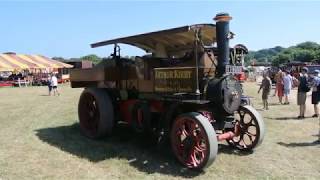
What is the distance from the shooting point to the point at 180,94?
6.96 meters

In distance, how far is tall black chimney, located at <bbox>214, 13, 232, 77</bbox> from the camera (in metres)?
6.87

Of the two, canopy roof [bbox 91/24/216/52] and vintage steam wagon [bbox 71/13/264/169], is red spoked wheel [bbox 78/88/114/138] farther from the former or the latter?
canopy roof [bbox 91/24/216/52]

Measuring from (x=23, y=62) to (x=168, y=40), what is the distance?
35.1 metres

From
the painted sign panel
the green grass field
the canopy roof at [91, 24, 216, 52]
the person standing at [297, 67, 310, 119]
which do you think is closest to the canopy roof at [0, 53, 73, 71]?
the person standing at [297, 67, 310, 119]

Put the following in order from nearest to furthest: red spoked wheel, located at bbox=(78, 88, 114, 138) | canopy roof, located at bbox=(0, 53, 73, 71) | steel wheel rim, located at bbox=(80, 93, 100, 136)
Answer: red spoked wheel, located at bbox=(78, 88, 114, 138), steel wheel rim, located at bbox=(80, 93, 100, 136), canopy roof, located at bbox=(0, 53, 73, 71)

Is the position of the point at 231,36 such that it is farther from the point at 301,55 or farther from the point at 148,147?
the point at 301,55

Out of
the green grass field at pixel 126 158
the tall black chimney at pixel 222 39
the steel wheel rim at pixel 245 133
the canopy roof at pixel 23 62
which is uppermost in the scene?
the canopy roof at pixel 23 62

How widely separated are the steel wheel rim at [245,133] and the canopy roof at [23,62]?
3130 centimetres

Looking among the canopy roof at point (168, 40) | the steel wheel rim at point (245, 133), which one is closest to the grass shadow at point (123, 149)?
the steel wheel rim at point (245, 133)

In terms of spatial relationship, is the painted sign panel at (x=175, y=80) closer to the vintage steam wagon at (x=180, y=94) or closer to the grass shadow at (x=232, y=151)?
the vintage steam wagon at (x=180, y=94)

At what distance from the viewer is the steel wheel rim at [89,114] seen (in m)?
9.09

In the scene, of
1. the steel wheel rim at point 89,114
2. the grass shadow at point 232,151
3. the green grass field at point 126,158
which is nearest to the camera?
the green grass field at point 126,158

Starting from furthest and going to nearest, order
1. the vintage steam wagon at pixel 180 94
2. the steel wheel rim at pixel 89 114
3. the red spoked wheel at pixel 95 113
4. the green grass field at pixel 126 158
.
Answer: the steel wheel rim at pixel 89 114 < the red spoked wheel at pixel 95 113 < the vintage steam wagon at pixel 180 94 < the green grass field at pixel 126 158

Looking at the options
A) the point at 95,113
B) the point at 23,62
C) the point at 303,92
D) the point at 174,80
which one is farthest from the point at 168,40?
the point at 23,62
